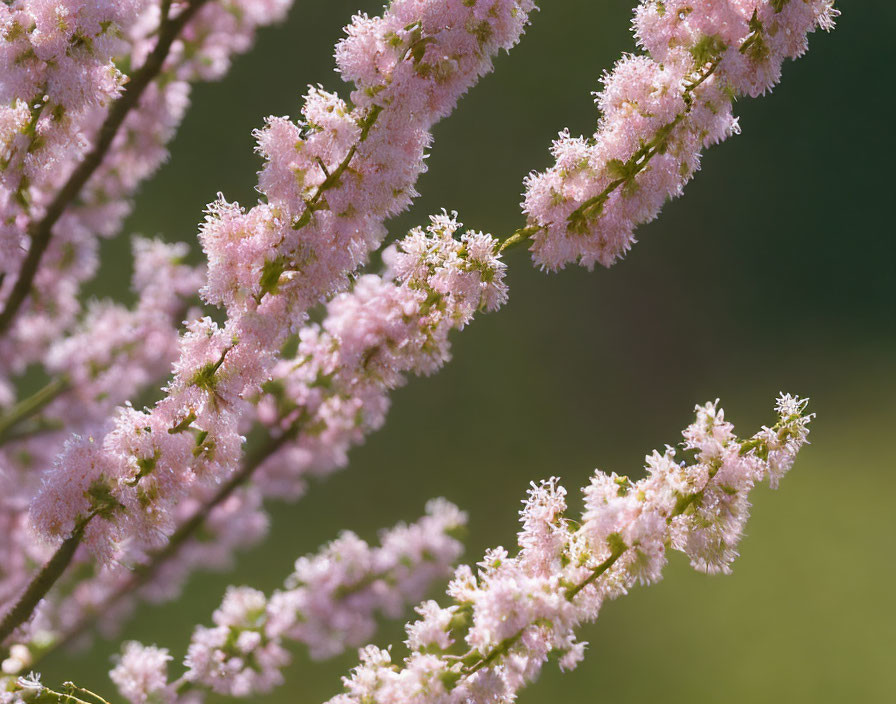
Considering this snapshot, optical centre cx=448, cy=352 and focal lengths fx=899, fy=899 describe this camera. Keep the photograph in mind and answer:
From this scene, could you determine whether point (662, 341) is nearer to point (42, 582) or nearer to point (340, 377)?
point (340, 377)

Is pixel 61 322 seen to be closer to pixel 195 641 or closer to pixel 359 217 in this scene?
pixel 195 641

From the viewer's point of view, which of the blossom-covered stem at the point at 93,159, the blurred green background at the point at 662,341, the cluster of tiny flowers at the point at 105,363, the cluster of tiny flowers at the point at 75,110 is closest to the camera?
the cluster of tiny flowers at the point at 75,110

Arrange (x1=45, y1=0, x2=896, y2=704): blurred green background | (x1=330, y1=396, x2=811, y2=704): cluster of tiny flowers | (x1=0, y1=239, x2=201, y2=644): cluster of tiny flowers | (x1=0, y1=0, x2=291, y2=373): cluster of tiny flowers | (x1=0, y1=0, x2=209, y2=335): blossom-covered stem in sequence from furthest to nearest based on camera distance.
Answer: (x1=45, y1=0, x2=896, y2=704): blurred green background
(x1=0, y1=239, x2=201, y2=644): cluster of tiny flowers
(x1=0, y1=0, x2=209, y2=335): blossom-covered stem
(x1=0, y1=0, x2=291, y2=373): cluster of tiny flowers
(x1=330, y1=396, x2=811, y2=704): cluster of tiny flowers

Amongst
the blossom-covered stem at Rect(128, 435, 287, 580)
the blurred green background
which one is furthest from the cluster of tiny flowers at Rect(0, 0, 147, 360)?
the blurred green background

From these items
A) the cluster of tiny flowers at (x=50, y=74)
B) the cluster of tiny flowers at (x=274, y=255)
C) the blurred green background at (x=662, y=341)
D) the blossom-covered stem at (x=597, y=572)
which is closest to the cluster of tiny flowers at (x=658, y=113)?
the cluster of tiny flowers at (x=274, y=255)

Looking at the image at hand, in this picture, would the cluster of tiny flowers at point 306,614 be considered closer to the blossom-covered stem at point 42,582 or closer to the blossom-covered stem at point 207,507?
the blossom-covered stem at point 207,507

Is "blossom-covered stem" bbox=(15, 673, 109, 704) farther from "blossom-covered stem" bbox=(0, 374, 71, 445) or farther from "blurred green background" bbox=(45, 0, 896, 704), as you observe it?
"blurred green background" bbox=(45, 0, 896, 704)
